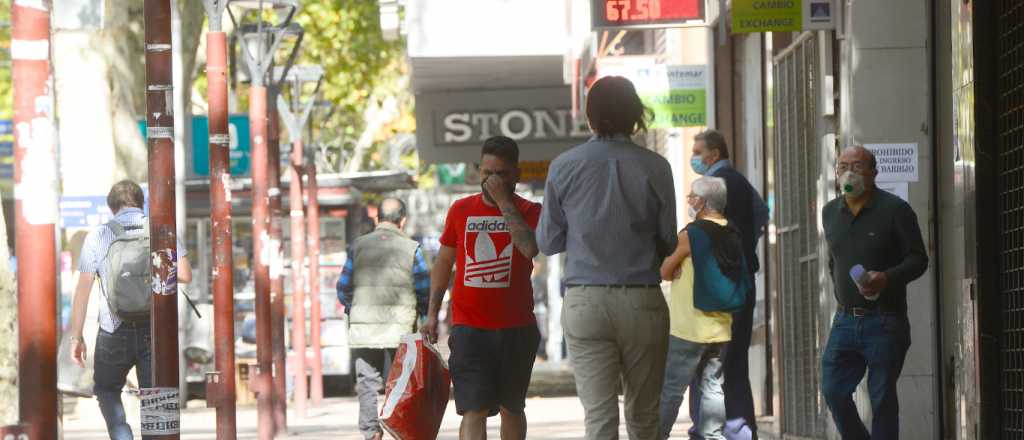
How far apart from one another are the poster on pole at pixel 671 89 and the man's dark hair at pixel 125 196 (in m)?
6.47

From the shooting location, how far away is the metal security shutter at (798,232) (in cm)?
1310

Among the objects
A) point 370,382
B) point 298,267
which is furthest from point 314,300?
point 370,382

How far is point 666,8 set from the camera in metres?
14.5

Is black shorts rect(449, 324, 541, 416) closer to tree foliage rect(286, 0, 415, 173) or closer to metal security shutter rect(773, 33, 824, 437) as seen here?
metal security shutter rect(773, 33, 824, 437)

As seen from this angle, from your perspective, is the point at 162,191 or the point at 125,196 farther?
the point at 125,196

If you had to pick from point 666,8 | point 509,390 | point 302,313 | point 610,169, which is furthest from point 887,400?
point 302,313

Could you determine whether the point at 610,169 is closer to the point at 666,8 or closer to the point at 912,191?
the point at 912,191

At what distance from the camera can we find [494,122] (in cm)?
2780

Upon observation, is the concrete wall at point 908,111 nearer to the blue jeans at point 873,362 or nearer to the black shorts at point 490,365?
the blue jeans at point 873,362

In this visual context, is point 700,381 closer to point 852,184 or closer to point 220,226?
point 852,184

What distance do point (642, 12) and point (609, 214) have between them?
6777 millimetres

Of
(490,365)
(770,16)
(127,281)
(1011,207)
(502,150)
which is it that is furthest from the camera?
(770,16)

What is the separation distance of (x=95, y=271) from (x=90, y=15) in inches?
95.6

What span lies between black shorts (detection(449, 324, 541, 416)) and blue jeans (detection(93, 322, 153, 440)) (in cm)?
271
